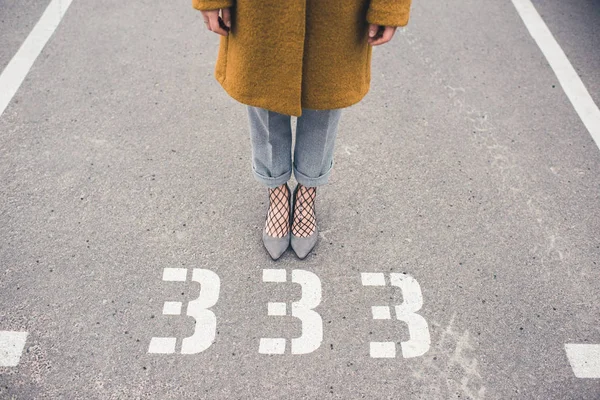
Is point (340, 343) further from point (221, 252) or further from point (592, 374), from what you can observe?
point (592, 374)

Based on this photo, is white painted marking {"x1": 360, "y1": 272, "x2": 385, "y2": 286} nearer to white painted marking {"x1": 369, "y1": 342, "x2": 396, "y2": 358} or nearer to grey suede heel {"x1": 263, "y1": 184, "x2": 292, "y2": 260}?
white painted marking {"x1": 369, "y1": 342, "x2": 396, "y2": 358}

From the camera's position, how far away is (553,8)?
460 cm

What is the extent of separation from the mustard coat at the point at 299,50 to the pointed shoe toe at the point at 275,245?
0.87 metres

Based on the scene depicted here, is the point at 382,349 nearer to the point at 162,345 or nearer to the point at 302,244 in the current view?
the point at 302,244

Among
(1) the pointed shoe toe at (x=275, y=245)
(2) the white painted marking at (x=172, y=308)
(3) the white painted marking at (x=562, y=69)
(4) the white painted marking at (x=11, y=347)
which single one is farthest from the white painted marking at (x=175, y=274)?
(3) the white painted marking at (x=562, y=69)

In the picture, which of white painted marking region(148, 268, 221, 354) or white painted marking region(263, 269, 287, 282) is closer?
white painted marking region(148, 268, 221, 354)

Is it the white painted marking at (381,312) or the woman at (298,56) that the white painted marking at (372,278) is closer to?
the white painted marking at (381,312)

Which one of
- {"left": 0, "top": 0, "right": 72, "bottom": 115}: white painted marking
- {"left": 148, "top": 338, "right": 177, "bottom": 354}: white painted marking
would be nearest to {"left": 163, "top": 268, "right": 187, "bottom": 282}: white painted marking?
{"left": 148, "top": 338, "right": 177, "bottom": 354}: white painted marking

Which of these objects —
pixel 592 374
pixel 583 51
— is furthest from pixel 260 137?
pixel 583 51

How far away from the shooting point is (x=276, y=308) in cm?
244

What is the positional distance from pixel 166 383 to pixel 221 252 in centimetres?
73

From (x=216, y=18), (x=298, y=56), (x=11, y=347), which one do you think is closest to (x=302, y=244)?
(x=298, y=56)

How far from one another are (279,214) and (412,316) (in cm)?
84

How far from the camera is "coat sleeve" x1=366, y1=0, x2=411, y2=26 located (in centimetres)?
174
